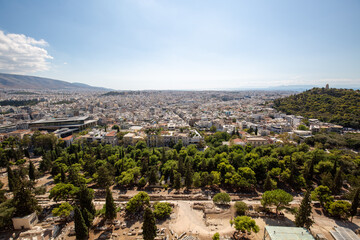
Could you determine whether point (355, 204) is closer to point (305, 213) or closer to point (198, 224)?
point (305, 213)

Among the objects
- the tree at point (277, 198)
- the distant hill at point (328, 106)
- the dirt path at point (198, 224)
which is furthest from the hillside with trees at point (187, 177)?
the distant hill at point (328, 106)

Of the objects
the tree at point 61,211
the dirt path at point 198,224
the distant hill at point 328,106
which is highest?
the distant hill at point 328,106

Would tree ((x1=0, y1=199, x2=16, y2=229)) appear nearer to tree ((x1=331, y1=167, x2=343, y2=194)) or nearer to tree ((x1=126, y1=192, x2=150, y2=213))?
tree ((x1=126, y1=192, x2=150, y2=213))

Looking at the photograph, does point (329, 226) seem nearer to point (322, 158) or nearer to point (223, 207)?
point (223, 207)

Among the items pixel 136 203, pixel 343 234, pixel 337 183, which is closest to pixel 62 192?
pixel 136 203

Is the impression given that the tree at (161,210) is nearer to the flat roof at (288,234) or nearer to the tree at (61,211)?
the tree at (61,211)

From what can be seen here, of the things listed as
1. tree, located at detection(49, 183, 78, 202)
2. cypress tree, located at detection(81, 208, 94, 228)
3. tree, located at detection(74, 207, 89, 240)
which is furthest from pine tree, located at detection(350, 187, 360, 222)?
tree, located at detection(49, 183, 78, 202)
